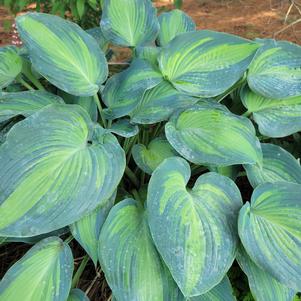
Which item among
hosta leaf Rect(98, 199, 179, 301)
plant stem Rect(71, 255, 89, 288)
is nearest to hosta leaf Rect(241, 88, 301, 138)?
hosta leaf Rect(98, 199, 179, 301)

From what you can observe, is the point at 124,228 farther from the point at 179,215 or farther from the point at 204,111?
the point at 204,111

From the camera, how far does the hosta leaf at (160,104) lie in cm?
121

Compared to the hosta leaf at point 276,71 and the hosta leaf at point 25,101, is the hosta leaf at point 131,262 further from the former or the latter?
the hosta leaf at point 276,71

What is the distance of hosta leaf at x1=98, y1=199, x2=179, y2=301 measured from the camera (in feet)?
3.20

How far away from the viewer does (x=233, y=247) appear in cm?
99

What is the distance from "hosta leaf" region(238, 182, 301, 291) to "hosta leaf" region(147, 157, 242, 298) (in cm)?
4

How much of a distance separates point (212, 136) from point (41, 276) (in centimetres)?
51

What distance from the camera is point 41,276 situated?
102 cm

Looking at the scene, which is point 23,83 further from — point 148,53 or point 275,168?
point 275,168

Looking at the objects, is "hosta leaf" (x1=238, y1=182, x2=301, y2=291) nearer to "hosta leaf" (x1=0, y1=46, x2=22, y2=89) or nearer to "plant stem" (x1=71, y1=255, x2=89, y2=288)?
"plant stem" (x1=71, y1=255, x2=89, y2=288)

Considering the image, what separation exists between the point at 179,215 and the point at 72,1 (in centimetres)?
147

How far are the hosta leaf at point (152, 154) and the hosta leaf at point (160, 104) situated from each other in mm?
76

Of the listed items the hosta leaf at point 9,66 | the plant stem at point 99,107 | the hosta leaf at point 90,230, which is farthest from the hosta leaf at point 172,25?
the hosta leaf at point 90,230

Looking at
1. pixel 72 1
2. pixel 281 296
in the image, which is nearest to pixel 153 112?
pixel 281 296
